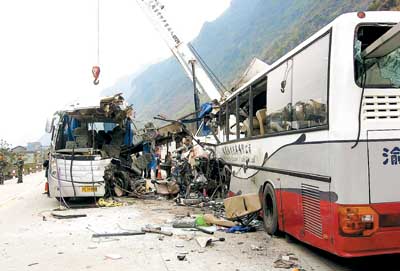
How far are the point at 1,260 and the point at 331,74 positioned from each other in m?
5.24

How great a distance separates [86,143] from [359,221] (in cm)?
1072

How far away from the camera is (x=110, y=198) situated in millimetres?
13367

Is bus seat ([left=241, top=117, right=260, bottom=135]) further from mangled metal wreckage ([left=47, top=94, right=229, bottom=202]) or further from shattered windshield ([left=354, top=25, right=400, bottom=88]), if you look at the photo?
shattered windshield ([left=354, top=25, right=400, bottom=88])

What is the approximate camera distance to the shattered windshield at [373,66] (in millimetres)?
5047

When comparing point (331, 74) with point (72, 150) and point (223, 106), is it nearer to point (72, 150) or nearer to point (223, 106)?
point (223, 106)

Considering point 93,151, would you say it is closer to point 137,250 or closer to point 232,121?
point 232,121

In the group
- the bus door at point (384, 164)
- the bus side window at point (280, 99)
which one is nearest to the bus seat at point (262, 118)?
the bus side window at point (280, 99)

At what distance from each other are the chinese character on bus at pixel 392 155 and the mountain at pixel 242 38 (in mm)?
49073

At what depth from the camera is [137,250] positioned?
6836 mm

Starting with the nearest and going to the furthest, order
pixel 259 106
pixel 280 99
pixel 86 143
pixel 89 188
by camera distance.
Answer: pixel 280 99 → pixel 259 106 → pixel 89 188 → pixel 86 143

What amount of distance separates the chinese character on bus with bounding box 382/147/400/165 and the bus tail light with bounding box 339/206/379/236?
0.57 m

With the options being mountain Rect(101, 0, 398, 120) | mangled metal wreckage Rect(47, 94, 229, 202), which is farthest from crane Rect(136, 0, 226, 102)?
mountain Rect(101, 0, 398, 120)

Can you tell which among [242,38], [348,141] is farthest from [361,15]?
[242,38]

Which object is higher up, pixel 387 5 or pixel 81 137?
pixel 387 5
